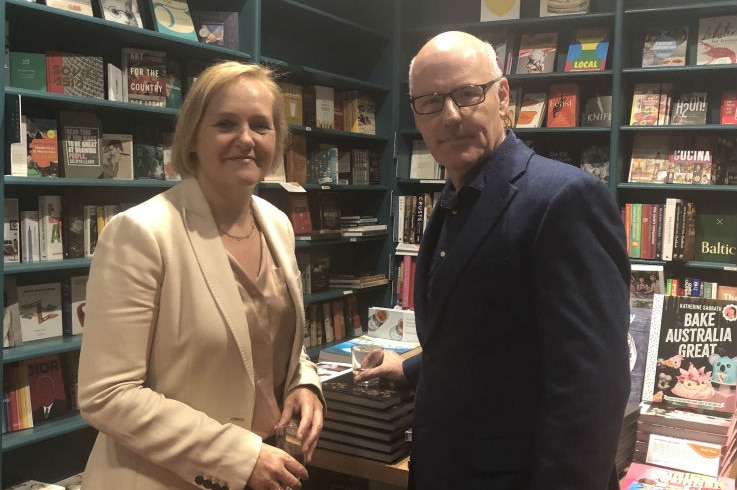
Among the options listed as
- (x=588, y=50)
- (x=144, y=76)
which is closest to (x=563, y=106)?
(x=588, y=50)

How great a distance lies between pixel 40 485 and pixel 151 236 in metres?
1.97

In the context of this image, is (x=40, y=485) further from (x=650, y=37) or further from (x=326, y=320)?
(x=650, y=37)

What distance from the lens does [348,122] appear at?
454 cm

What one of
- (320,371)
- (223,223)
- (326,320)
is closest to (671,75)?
(326,320)

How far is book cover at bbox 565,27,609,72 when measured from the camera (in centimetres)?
415

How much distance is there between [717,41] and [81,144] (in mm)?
3433

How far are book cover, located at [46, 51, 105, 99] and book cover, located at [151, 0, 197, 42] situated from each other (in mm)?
343

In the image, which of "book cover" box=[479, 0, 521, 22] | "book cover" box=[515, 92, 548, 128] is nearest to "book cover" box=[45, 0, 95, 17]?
"book cover" box=[479, 0, 521, 22]

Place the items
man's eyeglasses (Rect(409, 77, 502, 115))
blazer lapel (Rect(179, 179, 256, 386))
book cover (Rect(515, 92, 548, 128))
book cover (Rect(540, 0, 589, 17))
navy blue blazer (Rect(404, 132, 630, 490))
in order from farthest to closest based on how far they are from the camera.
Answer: book cover (Rect(515, 92, 548, 128)) < book cover (Rect(540, 0, 589, 17)) < blazer lapel (Rect(179, 179, 256, 386)) < man's eyeglasses (Rect(409, 77, 502, 115)) < navy blue blazer (Rect(404, 132, 630, 490))

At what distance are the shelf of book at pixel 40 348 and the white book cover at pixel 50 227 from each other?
1.15ft

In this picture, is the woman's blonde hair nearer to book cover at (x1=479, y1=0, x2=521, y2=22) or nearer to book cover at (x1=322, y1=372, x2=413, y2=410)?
book cover at (x1=322, y1=372, x2=413, y2=410)

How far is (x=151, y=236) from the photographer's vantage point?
4.49ft

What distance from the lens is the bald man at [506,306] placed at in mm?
1086

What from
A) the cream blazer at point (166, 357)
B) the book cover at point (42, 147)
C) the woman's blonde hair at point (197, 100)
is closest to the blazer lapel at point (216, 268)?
the cream blazer at point (166, 357)
